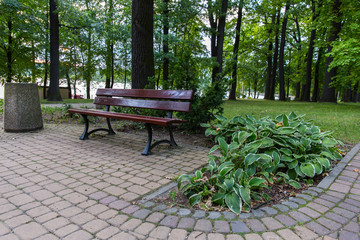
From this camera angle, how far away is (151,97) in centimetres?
458

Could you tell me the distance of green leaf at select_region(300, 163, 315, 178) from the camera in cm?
266

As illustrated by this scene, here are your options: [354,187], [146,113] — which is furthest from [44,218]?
[146,113]

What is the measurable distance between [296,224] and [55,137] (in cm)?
471

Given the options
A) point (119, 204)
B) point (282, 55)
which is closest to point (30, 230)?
point (119, 204)

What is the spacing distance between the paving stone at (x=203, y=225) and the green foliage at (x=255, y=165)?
0.80 feet

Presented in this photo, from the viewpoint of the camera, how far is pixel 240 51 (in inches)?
1000

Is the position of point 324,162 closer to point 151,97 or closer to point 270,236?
point 270,236

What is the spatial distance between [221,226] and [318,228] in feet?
2.46

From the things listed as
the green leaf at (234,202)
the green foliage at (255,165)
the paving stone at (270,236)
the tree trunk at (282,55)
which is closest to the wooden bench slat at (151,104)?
the green foliage at (255,165)

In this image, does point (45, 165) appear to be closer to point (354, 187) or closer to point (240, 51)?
point (354, 187)

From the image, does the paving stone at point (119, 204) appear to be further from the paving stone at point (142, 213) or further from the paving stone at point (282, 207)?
the paving stone at point (282, 207)

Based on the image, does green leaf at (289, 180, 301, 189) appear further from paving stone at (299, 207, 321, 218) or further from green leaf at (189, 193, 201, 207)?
green leaf at (189, 193, 201, 207)

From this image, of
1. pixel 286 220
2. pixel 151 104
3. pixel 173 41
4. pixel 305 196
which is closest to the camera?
pixel 286 220

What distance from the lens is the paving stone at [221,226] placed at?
6.03 ft
